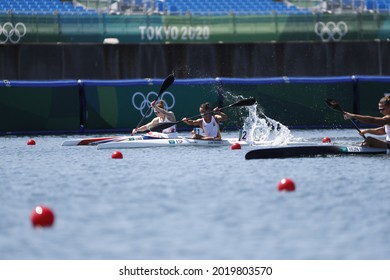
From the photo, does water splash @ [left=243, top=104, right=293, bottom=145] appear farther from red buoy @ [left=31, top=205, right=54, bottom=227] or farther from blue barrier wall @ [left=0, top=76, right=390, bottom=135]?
red buoy @ [left=31, top=205, right=54, bottom=227]

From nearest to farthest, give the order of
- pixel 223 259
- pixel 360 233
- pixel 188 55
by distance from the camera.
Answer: pixel 223 259, pixel 360 233, pixel 188 55

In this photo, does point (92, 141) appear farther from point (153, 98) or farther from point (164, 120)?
point (153, 98)

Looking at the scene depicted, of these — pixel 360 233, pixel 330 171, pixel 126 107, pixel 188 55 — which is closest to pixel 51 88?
pixel 126 107

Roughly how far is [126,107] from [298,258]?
63.1 ft

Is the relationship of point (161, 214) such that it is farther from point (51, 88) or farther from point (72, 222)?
point (51, 88)

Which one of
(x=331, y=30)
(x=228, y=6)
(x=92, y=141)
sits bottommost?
(x=92, y=141)

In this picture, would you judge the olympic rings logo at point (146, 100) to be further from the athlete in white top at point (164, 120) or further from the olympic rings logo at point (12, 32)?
the olympic rings logo at point (12, 32)

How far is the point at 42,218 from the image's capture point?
38.5 feet

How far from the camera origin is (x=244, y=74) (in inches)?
1296

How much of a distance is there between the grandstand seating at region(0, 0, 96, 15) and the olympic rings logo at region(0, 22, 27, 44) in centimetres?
180

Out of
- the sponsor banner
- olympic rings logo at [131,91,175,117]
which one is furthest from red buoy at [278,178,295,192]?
the sponsor banner

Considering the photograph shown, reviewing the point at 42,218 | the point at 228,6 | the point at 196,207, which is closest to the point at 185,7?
the point at 228,6

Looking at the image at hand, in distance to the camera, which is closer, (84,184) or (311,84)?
(84,184)

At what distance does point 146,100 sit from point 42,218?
17.2 m
